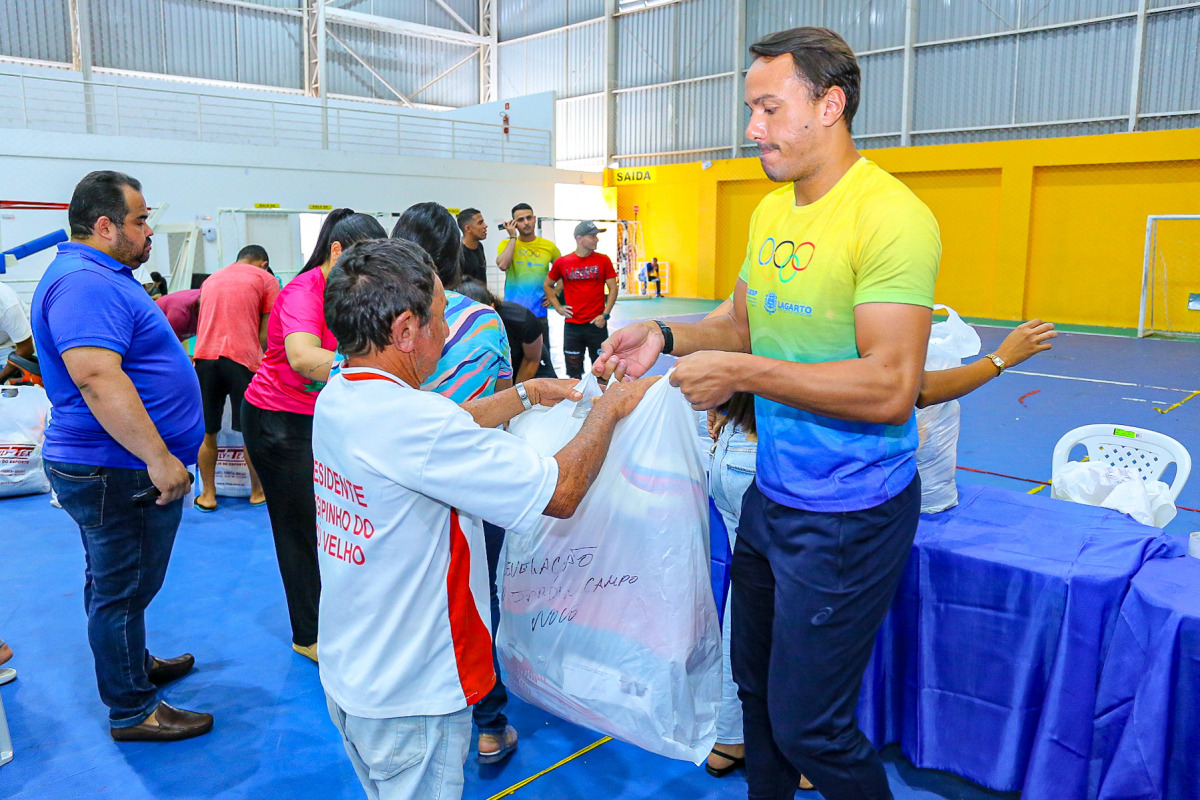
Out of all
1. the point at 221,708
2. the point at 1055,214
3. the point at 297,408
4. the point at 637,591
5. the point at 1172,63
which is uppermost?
the point at 1172,63

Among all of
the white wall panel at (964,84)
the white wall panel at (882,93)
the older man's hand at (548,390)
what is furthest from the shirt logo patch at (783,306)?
the white wall panel at (882,93)

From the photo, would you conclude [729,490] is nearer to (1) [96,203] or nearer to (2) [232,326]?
(1) [96,203]

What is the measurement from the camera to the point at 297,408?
9.31 feet

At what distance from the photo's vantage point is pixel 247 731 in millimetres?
2600

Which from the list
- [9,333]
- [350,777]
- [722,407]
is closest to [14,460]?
[9,333]

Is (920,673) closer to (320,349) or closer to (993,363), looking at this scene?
(993,363)

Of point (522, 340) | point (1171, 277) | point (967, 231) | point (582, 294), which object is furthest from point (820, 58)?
point (967, 231)

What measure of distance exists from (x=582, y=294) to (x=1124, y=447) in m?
4.47

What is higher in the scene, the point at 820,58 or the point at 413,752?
the point at 820,58

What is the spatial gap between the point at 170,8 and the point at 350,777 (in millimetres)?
19071

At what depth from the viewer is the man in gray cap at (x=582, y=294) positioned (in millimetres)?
6988

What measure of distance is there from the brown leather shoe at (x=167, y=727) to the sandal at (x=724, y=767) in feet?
5.11

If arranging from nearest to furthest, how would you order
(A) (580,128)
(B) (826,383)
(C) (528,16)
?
(B) (826,383) → (A) (580,128) → (C) (528,16)

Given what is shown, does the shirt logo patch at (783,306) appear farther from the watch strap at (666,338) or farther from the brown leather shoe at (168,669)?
the brown leather shoe at (168,669)
